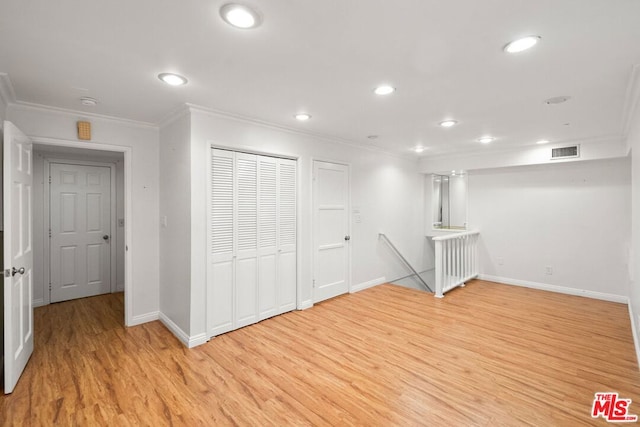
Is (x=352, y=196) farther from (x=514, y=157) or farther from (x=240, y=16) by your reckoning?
(x=240, y=16)

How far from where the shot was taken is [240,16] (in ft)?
5.08

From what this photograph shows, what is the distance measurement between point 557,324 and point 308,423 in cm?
333

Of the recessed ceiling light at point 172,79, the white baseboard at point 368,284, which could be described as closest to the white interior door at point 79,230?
the recessed ceiling light at point 172,79

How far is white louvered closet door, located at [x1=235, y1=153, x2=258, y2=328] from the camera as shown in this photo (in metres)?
3.37

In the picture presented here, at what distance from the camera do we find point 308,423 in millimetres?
1934

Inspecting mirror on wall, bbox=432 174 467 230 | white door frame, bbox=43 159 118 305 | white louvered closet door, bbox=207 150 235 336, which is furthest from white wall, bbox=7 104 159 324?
mirror on wall, bbox=432 174 467 230

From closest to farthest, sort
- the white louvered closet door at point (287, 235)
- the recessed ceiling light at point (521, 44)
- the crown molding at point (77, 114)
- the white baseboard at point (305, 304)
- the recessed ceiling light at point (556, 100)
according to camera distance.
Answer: the recessed ceiling light at point (521, 44) < the recessed ceiling light at point (556, 100) < the crown molding at point (77, 114) < the white louvered closet door at point (287, 235) < the white baseboard at point (305, 304)

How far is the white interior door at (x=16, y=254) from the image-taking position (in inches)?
86.3

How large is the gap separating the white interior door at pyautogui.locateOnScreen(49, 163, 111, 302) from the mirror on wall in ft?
20.3

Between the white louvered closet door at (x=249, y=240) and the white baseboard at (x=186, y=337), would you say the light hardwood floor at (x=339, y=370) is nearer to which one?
the white baseboard at (x=186, y=337)

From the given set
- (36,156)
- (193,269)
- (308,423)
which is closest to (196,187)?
(193,269)

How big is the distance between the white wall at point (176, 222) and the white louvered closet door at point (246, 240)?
1.73ft

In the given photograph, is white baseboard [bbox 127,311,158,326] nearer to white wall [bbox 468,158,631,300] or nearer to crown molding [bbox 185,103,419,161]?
crown molding [bbox 185,103,419,161]

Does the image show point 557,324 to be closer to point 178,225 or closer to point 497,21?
point 497,21
